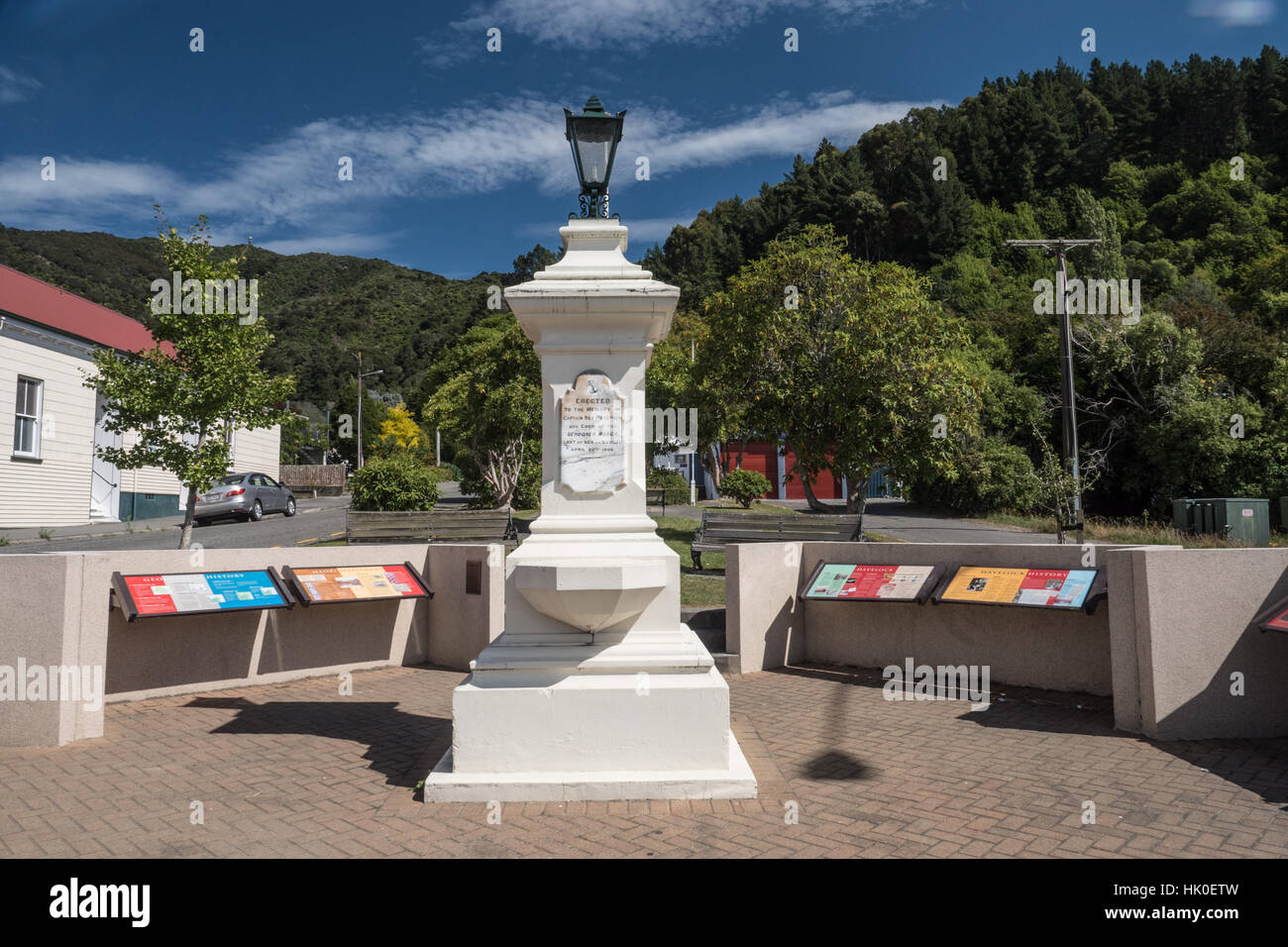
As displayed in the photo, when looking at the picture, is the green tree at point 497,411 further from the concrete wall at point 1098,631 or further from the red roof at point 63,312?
the concrete wall at point 1098,631

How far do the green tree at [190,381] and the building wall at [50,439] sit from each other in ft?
22.0

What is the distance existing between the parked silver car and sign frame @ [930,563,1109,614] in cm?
1996

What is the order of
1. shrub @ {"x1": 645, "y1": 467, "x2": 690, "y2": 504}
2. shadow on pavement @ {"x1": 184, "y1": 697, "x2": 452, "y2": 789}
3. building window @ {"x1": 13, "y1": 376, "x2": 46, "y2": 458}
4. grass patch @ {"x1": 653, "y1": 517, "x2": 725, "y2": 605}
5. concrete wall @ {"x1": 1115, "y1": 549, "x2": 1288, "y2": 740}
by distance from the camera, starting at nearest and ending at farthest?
shadow on pavement @ {"x1": 184, "y1": 697, "x2": 452, "y2": 789}
concrete wall @ {"x1": 1115, "y1": 549, "x2": 1288, "y2": 740}
grass patch @ {"x1": 653, "y1": 517, "x2": 725, "y2": 605}
building window @ {"x1": 13, "y1": 376, "x2": 46, "y2": 458}
shrub @ {"x1": 645, "y1": 467, "x2": 690, "y2": 504}

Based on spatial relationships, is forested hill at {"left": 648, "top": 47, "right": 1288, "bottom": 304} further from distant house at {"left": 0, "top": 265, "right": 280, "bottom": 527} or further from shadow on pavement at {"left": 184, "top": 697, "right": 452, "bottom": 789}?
shadow on pavement at {"left": 184, "top": 697, "right": 452, "bottom": 789}

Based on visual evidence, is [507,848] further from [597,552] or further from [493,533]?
[493,533]

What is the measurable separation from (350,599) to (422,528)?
5774 millimetres

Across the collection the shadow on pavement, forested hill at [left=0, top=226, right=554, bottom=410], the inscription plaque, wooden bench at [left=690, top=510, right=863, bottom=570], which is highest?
forested hill at [left=0, top=226, right=554, bottom=410]

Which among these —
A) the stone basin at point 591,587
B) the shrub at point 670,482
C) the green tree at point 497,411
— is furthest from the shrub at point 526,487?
the stone basin at point 591,587

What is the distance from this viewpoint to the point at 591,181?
18.4ft

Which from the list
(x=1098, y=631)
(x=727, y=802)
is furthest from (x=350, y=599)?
(x=1098, y=631)

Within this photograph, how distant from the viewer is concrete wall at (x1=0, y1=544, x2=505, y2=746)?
5.84 m

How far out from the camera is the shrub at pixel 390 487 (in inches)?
672

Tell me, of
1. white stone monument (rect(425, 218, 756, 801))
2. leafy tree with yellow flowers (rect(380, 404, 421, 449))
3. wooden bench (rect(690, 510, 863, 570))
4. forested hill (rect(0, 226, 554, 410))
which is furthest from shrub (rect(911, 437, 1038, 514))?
forested hill (rect(0, 226, 554, 410))

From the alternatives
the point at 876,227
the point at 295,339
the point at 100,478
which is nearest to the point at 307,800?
the point at 100,478
